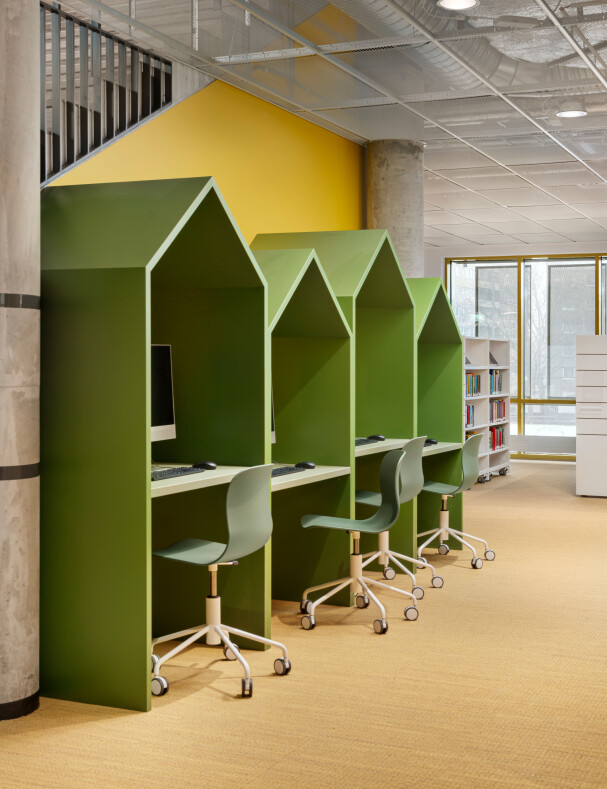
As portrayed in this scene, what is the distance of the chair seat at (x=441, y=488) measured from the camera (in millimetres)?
7242

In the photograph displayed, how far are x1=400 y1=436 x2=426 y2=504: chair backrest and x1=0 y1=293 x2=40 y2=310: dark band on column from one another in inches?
105

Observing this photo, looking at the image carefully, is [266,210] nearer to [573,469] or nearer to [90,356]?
[90,356]

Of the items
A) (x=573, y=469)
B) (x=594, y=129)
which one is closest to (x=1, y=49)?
(x=594, y=129)

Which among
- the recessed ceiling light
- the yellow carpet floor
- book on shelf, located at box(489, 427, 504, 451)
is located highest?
the recessed ceiling light

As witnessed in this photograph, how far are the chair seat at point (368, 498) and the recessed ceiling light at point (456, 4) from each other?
10.1 feet

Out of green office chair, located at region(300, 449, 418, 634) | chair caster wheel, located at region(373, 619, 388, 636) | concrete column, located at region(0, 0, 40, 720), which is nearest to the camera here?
concrete column, located at region(0, 0, 40, 720)

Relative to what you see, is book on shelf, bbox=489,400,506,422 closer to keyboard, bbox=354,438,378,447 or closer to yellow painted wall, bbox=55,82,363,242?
yellow painted wall, bbox=55,82,363,242

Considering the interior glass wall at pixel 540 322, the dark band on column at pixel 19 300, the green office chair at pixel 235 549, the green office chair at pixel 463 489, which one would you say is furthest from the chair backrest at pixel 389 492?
the interior glass wall at pixel 540 322

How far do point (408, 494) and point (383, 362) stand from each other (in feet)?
4.39

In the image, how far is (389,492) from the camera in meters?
5.66

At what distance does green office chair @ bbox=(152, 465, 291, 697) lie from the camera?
436 cm

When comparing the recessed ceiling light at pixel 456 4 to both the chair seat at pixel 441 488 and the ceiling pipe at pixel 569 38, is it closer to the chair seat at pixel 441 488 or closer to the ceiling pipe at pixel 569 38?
the ceiling pipe at pixel 569 38

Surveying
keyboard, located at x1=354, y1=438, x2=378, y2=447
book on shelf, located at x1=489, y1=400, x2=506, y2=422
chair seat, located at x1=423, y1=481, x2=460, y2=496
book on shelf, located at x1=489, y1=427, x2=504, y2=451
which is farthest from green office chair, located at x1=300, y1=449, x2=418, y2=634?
book on shelf, located at x1=489, y1=400, x2=506, y2=422

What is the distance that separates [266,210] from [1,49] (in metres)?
4.40
